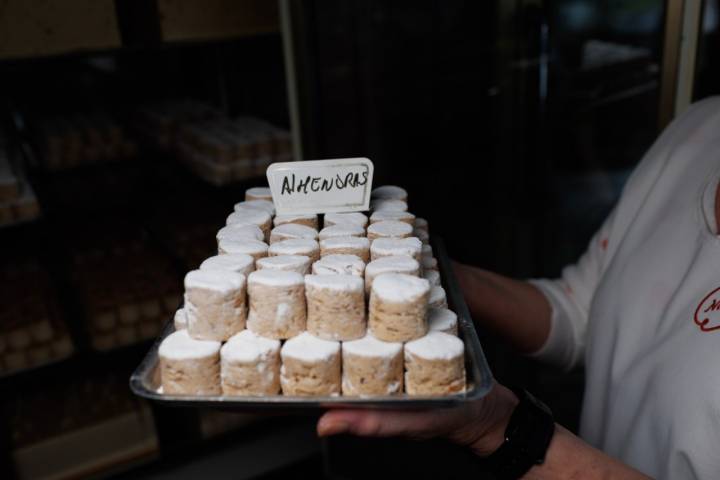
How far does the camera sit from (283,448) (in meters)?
2.57

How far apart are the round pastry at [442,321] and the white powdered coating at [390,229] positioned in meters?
0.16

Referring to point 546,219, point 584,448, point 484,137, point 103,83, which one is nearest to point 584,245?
point 546,219

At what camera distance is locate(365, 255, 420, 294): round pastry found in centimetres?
103

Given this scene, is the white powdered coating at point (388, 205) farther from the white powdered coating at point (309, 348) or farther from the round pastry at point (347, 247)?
the white powdered coating at point (309, 348)

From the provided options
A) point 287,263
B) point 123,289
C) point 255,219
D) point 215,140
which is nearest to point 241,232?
point 255,219

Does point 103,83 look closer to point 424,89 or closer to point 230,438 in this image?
point 424,89

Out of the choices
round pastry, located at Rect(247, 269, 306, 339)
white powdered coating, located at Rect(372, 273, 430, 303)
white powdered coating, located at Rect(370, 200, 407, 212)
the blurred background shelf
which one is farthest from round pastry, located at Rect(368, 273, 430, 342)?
the blurred background shelf

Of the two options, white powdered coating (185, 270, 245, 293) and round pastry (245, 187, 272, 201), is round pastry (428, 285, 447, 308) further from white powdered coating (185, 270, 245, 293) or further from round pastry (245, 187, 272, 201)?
round pastry (245, 187, 272, 201)

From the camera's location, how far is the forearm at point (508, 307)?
1465 mm

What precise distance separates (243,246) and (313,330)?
21 centimetres

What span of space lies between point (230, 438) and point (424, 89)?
1.61 metres

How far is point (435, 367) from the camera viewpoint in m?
0.92

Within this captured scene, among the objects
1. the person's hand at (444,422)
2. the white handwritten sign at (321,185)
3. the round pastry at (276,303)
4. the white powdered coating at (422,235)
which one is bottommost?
the person's hand at (444,422)

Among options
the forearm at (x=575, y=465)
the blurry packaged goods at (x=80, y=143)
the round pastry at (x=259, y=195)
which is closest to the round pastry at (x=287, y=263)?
the round pastry at (x=259, y=195)
